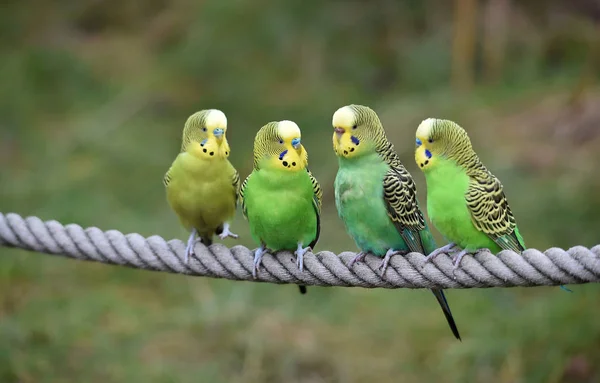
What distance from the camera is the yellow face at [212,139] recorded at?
2.24 meters

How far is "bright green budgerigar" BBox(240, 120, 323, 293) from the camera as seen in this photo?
2.14 metres

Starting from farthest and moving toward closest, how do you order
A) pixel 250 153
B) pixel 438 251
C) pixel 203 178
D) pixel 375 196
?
pixel 250 153 < pixel 203 178 < pixel 375 196 < pixel 438 251

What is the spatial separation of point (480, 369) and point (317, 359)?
0.75m

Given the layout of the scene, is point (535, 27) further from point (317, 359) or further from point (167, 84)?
point (317, 359)

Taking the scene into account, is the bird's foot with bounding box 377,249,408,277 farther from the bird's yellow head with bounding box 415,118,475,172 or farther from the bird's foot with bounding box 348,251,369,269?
the bird's yellow head with bounding box 415,118,475,172

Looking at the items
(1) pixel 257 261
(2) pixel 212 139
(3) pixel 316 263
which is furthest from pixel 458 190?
(2) pixel 212 139

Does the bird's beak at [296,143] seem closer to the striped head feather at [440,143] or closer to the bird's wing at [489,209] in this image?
the striped head feather at [440,143]

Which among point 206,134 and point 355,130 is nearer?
point 355,130

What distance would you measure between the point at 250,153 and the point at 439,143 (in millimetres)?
3515

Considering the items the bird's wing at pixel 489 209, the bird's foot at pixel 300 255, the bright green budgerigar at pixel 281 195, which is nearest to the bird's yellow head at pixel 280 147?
the bright green budgerigar at pixel 281 195

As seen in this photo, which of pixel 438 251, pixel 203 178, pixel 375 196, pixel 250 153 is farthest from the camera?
pixel 250 153

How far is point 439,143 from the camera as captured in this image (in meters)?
2.12

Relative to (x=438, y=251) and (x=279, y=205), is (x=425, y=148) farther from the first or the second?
(x=279, y=205)

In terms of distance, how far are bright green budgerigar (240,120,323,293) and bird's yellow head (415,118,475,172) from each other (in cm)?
33
